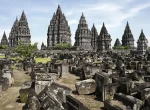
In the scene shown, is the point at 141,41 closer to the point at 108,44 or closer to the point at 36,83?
the point at 108,44

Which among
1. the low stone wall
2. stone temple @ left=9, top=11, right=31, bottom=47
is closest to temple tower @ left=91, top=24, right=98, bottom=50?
stone temple @ left=9, top=11, right=31, bottom=47

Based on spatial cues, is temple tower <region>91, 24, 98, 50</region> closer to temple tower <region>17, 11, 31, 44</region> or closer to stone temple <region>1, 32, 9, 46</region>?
temple tower <region>17, 11, 31, 44</region>

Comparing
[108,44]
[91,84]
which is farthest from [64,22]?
[91,84]

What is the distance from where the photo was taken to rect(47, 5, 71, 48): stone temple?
10806 cm

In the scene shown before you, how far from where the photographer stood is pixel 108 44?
104688mm

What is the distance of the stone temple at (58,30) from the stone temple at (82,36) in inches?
290

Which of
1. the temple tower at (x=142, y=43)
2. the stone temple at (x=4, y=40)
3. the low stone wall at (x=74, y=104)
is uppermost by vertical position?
the stone temple at (x=4, y=40)

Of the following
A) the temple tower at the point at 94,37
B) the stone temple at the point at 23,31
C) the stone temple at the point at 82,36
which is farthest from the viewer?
the temple tower at the point at 94,37

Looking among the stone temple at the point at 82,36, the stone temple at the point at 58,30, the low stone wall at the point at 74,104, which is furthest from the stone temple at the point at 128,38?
the low stone wall at the point at 74,104

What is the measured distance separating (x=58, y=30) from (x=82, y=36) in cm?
1358

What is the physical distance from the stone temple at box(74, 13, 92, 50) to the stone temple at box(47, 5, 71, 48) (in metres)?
7.36

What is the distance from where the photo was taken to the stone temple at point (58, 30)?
108 m

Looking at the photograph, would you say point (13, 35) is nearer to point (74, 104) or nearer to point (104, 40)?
point (104, 40)

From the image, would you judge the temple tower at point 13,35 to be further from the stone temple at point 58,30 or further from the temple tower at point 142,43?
the temple tower at point 142,43
